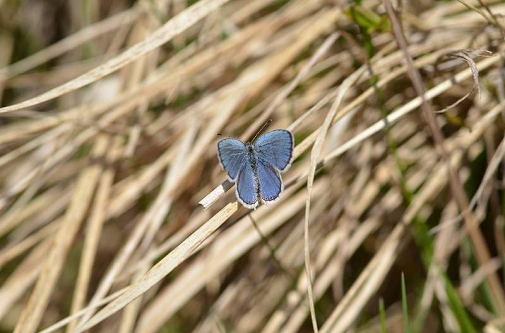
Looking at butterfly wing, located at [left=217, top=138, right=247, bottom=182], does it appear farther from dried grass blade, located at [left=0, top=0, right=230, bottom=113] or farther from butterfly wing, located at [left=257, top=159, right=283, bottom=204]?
dried grass blade, located at [left=0, top=0, right=230, bottom=113]

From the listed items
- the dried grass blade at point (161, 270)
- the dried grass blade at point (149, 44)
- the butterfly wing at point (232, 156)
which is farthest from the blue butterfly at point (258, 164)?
the dried grass blade at point (149, 44)

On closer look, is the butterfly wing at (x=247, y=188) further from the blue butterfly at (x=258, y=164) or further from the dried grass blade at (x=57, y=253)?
the dried grass blade at (x=57, y=253)

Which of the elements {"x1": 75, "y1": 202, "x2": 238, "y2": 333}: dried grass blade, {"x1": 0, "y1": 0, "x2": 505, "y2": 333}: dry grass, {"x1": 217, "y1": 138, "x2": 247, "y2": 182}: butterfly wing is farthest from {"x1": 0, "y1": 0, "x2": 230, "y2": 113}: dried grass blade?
{"x1": 75, "y1": 202, "x2": 238, "y2": 333}: dried grass blade

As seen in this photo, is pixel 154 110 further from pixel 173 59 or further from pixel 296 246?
pixel 296 246

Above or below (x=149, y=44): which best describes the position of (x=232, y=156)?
below

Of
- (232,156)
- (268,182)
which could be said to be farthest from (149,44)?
(268,182)

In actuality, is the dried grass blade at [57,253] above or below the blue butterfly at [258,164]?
above

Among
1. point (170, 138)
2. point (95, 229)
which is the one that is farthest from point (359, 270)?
point (95, 229)

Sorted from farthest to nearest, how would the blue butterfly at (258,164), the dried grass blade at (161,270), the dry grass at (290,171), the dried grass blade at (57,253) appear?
the dry grass at (290,171) < the dried grass blade at (57,253) < the blue butterfly at (258,164) < the dried grass blade at (161,270)

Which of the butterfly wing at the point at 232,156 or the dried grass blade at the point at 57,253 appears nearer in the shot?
the butterfly wing at the point at 232,156

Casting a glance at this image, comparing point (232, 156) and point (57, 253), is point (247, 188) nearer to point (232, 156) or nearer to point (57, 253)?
point (232, 156)
